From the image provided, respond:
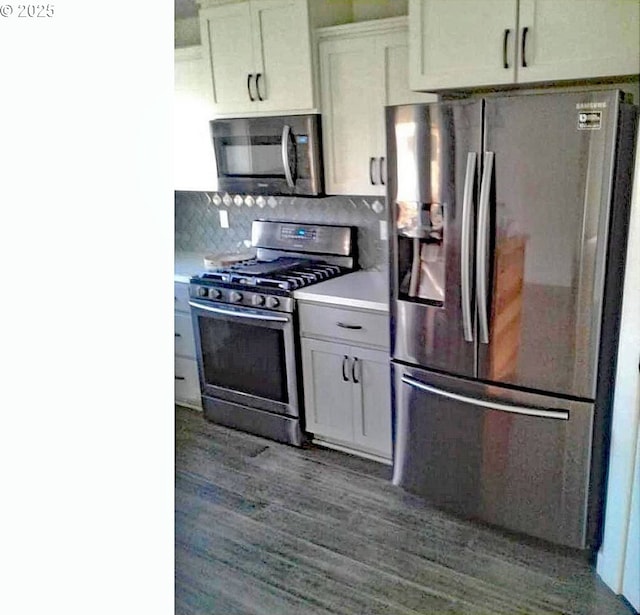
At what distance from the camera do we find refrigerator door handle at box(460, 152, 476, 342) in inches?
89.8

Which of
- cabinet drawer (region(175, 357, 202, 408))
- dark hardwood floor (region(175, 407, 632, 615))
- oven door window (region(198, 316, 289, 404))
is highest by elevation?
oven door window (region(198, 316, 289, 404))

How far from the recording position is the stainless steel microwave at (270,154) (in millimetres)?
3248

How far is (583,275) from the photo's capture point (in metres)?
2.15

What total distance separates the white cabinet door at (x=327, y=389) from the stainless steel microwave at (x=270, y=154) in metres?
0.84

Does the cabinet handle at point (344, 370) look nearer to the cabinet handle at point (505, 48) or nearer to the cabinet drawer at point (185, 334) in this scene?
the cabinet drawer at point (185, 334)

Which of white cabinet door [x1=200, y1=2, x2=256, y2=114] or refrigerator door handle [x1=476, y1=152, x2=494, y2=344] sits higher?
white cabinet door [x1=200, y1=2, x2=256, y2=114]

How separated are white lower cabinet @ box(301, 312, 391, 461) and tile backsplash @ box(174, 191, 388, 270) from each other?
0.63 meters

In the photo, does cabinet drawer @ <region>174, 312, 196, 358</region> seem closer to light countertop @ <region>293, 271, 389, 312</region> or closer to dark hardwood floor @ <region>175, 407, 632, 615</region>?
dark hardwood floor @ <region>175, 407, 632, 615</region>

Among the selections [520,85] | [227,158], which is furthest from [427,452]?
[227,158]

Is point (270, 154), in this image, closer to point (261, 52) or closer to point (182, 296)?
point (261, 52)

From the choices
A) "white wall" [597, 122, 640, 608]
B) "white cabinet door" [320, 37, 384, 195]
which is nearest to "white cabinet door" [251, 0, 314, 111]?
"white cabinet door" [320, 37, 384, 195]

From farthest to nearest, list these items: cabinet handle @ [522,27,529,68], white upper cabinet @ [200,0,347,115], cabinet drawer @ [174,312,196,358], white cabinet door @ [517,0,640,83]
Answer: cabinet drawer @ [174,312,196,358] → white upper cabinet @ [200,0,347,115] → cabinet handle @ [522,27,529,68] → white cabinet door @ [517,0,640,83]

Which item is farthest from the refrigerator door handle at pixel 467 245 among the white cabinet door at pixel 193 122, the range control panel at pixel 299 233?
the white cabinet door at pixel 193 122
